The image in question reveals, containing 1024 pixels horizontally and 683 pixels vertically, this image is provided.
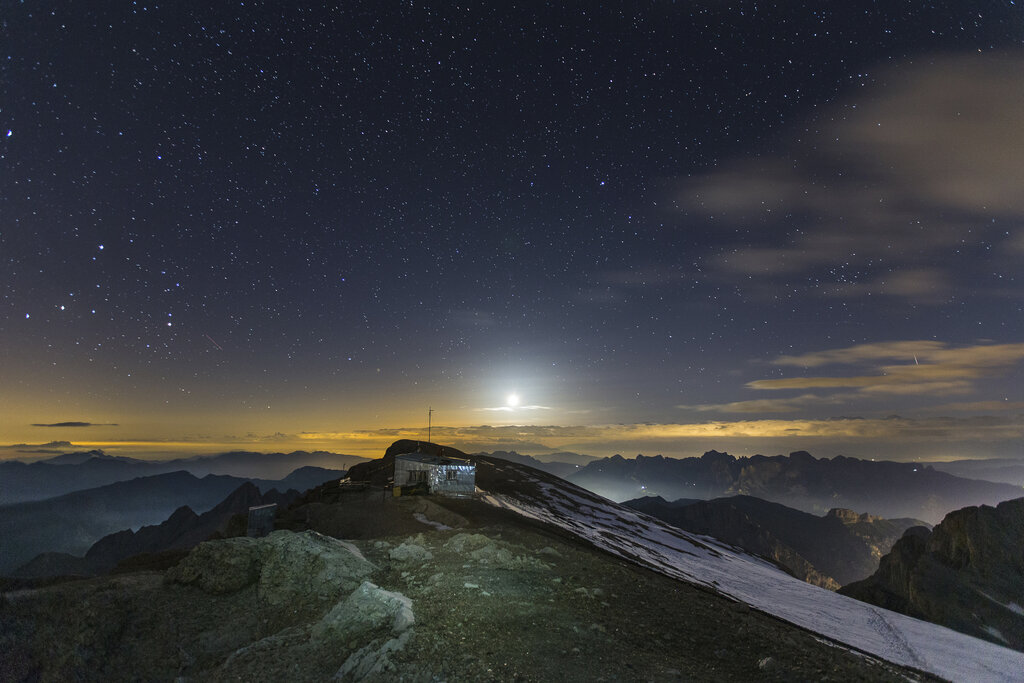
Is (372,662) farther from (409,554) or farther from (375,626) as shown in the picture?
(409,554)

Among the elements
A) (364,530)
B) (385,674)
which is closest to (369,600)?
(385,674)

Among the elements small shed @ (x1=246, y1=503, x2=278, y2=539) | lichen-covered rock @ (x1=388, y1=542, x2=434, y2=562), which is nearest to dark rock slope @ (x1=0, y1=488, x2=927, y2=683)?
lichen-covered rock @ (x1=388, y1=542, x2=434, y2=562)

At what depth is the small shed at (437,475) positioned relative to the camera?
45.0 metres

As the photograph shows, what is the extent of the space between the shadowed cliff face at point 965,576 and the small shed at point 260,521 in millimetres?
105023

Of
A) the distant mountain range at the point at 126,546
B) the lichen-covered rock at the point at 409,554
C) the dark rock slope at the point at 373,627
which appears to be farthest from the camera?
the distant mountain range at the point at 126,546

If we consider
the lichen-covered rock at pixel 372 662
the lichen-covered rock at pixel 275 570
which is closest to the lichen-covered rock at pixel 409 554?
the lichen-covered rock at pixel 275 570

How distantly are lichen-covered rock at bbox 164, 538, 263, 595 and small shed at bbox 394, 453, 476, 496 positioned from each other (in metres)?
26.4

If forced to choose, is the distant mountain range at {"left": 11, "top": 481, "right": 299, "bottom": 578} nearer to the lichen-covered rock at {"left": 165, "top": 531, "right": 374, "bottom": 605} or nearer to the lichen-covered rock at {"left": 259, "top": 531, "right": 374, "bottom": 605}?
the lichen-covered rock at {"left": 165, "top": 531, "right": 374, "bottom": 605}

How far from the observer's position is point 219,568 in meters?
17.5

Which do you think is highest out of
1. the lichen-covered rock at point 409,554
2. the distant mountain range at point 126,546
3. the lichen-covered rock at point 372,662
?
the lichen-covered rock at point 372,662

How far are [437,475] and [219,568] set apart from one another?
92.2 ft

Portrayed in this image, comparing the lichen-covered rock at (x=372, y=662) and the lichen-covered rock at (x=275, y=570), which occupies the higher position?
the lichen-covered rock at (x=275, y=570)

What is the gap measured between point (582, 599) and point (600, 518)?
2438 inches

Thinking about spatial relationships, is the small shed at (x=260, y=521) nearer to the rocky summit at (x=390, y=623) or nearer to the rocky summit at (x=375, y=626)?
the rocky summit at (x=390, y=623)
